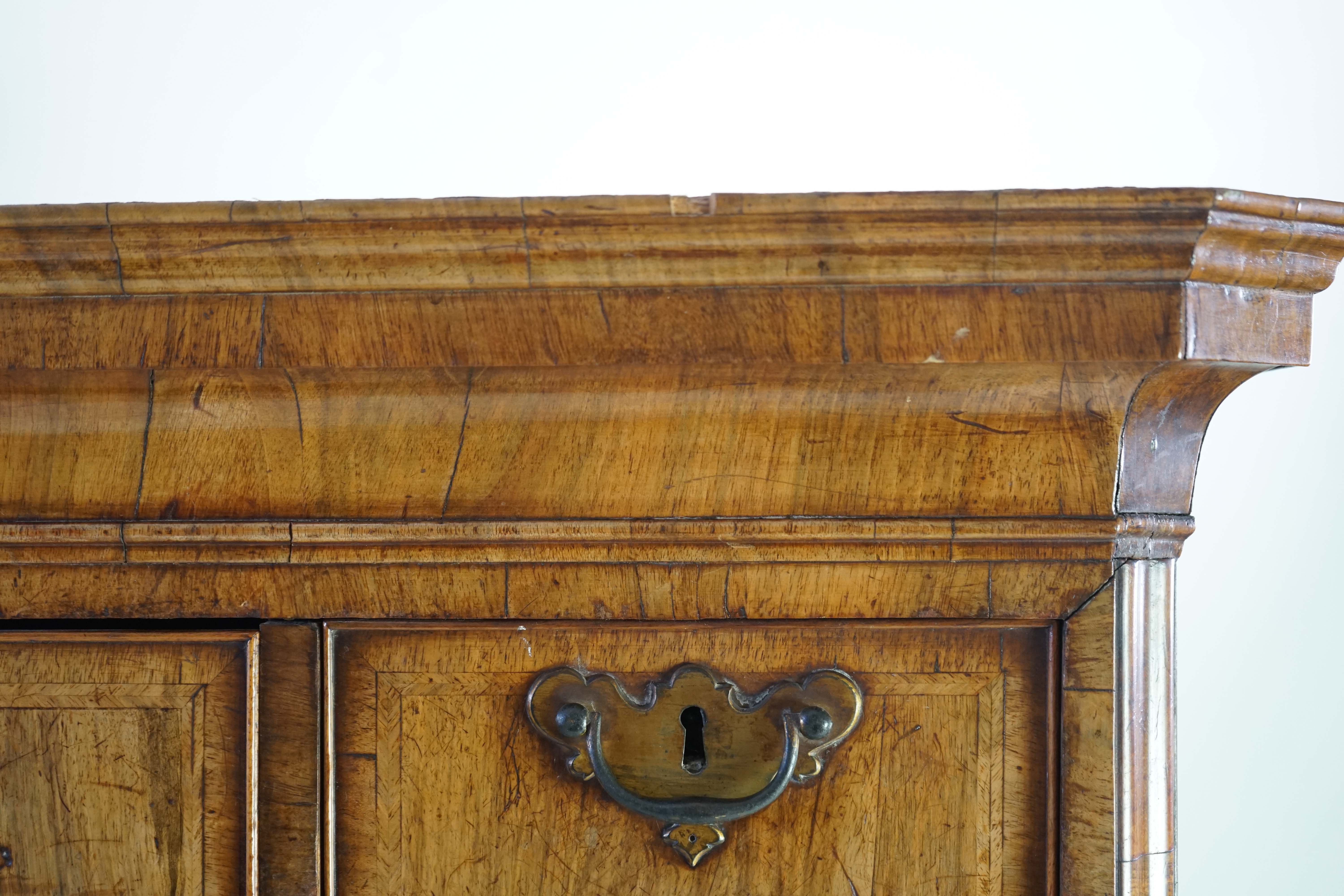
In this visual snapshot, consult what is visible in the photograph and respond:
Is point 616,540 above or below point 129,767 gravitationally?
above

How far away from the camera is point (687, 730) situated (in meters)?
0.47

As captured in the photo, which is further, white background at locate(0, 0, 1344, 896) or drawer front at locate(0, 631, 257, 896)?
white background at locate(0, 0, 1344, 896)

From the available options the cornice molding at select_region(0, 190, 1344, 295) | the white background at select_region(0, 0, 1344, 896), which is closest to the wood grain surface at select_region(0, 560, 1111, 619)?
the cornice molding at select_region(0, 190, 1344, 295)

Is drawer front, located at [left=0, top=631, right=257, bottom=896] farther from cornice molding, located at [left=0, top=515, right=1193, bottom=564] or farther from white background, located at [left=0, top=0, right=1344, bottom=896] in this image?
white background, located at [left=0, top=0, right=1344, bottom=896]

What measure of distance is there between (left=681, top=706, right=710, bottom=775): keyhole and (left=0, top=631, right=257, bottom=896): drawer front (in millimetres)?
191

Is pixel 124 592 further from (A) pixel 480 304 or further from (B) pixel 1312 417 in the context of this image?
(B) pixel 1312 417

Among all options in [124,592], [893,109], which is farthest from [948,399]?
[893,109]

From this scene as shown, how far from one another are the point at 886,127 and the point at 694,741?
0.91 m

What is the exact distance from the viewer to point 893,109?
1.20 meters

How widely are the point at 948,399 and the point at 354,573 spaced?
267 mm

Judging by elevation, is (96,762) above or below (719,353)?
below

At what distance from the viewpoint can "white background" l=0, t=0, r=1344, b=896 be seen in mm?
1205

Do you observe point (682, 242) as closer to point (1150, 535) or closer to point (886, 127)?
point (1150, 535)

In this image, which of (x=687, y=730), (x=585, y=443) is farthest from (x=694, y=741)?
(x=585, y=443)
